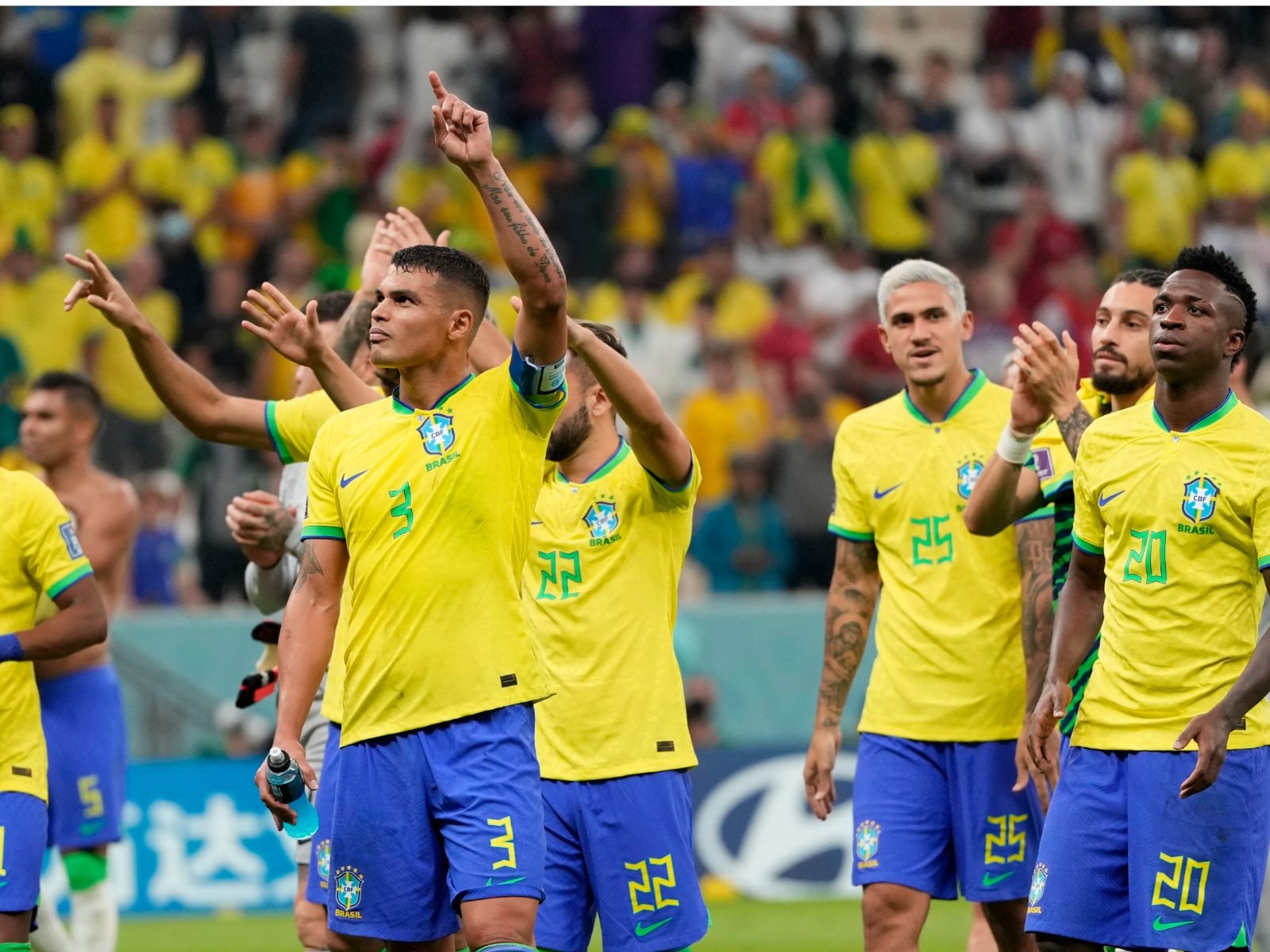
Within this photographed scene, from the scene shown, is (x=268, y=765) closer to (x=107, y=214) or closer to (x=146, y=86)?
(x=107, y=214)

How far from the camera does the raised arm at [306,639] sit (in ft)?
20.9

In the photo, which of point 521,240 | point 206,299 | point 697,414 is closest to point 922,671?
point 521,240

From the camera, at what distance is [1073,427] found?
7176 mm

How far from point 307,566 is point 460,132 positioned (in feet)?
5.13

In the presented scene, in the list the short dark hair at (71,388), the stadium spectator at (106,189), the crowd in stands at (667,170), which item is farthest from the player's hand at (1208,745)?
the stadium spectator at (106,189)

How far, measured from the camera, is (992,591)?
7938mm

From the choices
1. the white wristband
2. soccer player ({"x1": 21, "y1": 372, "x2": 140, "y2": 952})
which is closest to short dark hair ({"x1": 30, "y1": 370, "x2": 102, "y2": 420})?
soccer player ({"x1": 21, "y1": 372, "x2": 140, "y2": 952})

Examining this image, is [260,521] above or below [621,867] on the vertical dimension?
above

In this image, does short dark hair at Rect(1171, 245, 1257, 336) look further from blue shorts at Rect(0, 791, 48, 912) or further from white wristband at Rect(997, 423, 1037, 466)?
blue shorts at Rect(0, 791, 48, 912)

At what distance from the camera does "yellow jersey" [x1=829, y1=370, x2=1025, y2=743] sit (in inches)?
310

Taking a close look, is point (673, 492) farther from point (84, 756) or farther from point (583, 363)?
point (84, 756)

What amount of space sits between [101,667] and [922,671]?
4.15 meters

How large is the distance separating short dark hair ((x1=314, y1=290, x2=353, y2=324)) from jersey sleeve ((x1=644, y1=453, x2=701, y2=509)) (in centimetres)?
179

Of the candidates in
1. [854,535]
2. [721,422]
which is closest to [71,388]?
[854,535]
